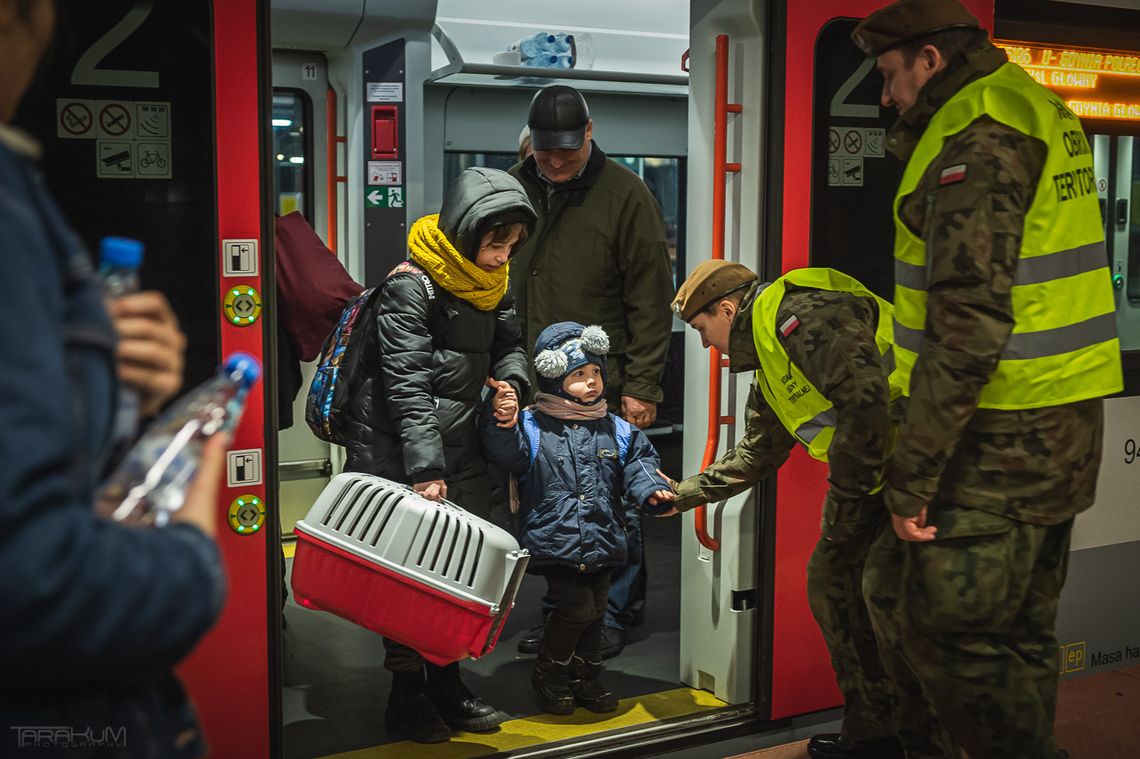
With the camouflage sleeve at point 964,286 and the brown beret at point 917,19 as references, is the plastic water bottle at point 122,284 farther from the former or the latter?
the brown beret at point 917,19

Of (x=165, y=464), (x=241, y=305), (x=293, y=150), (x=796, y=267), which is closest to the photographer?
(x=165, y=464)

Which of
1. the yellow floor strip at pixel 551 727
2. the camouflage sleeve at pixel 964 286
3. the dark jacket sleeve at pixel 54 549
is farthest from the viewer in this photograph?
the yellow floor strip at pixel 551 727

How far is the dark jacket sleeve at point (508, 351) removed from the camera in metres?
3.78

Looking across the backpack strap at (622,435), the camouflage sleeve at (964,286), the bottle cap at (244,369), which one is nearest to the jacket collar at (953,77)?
the camouflage sleeve at (964,286)

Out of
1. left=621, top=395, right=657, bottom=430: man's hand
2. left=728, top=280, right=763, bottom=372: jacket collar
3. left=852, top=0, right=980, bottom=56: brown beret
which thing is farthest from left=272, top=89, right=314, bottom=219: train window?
left=852, top=0, right=980, bottom=56: brown beret

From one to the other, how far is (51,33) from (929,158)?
78.1 inches

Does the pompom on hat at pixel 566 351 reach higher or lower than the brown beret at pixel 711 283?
lower

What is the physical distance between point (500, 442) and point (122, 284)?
8.01 ft

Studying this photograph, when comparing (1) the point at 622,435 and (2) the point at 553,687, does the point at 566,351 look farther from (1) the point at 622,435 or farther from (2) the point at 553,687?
(2) the point at 553,687

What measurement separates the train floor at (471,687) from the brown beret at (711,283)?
4.63 feet

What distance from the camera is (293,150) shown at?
6.16m

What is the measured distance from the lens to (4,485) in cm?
99

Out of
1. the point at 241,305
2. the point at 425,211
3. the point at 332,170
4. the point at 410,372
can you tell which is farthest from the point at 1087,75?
the point at 332,170

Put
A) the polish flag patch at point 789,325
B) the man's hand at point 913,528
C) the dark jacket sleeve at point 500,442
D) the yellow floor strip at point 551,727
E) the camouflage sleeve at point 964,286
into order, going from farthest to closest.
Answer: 1. the dark jacket sleeve at point 500,442
2. the yellow floor strip at point 551,727
3. the polish flag patch at point 789,325
4. the man's hand at point 913,528
5. the camouflage sleeve at point 964,286
